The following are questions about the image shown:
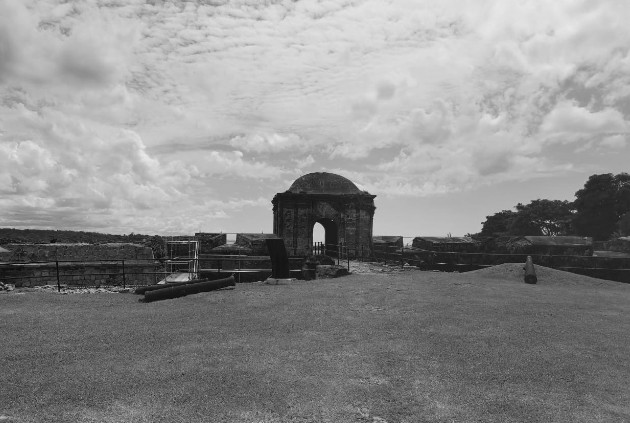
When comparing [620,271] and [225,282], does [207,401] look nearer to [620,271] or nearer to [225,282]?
[225,282]

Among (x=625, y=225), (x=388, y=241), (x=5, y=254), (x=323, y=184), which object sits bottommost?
(x=5, y=254)

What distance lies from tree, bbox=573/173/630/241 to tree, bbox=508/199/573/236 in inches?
167

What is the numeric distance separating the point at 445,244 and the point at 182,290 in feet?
45.4

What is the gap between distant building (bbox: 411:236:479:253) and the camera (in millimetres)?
21141

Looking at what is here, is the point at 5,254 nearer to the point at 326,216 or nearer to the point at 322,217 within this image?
the point at 322,217

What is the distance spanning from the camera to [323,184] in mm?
26328

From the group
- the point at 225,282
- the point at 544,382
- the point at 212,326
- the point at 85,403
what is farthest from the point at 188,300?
the point at 544,382

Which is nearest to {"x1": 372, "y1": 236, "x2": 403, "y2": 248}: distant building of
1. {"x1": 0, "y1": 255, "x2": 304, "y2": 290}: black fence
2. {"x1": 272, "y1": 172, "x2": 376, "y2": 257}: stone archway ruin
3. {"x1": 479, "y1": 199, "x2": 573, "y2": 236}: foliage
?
{"x1": 272, "y1": 172, "x2": 376, "y2": 257}: stone archway ruin

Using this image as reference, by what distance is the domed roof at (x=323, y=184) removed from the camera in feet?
85.5

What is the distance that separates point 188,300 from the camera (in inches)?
422

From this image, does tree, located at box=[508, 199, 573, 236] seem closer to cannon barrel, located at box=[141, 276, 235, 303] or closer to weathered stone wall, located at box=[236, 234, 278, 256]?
weathered stone wall, located at box=[236, 234, 278, 256]

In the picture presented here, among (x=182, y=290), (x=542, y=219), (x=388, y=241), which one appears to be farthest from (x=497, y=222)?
(x=182, y=290)

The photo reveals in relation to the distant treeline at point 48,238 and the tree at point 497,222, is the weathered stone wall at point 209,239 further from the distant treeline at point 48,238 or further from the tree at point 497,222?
the tree at point 497,222

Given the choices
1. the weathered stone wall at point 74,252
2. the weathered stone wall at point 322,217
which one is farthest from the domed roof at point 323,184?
the weathered stone wall at point 74,252
